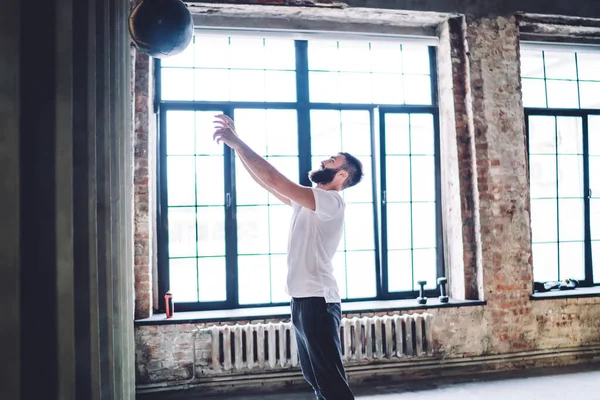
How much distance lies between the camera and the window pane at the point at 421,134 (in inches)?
177

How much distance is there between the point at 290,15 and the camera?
418cm

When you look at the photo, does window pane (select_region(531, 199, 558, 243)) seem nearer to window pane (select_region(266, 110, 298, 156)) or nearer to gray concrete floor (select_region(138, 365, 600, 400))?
gray concrete floor (select_region(138, 365, 600, 400))

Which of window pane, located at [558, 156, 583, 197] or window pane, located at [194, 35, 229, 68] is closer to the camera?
window pane, located at [194, 35, 229, 68]

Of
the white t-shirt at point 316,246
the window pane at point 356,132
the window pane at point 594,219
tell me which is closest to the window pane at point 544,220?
the window pane at point 594,219

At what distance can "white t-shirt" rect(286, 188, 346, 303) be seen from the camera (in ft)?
8.32

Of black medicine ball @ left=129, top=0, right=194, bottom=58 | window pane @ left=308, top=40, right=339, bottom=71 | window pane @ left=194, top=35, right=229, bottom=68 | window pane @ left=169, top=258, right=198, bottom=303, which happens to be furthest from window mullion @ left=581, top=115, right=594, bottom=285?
black medicine ball @ left=129, top=0, right=194, bottom=58

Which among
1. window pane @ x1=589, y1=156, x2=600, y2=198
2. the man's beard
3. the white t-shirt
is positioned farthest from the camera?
window pane @ x1=589, y1=156, x2=600, y2=198

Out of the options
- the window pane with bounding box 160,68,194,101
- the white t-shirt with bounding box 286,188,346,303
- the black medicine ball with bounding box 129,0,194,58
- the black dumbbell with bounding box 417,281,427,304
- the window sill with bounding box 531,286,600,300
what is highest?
the window pane with bounding box 160,68,194,101

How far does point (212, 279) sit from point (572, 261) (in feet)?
13.1

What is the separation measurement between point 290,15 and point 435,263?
2.97 m

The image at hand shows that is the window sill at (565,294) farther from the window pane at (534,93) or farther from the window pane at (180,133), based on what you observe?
the window pane at (180,133)

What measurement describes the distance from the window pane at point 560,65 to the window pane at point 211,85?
360 cm

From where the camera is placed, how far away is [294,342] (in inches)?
147

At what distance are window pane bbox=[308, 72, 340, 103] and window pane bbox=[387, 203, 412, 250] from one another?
4.19ft
